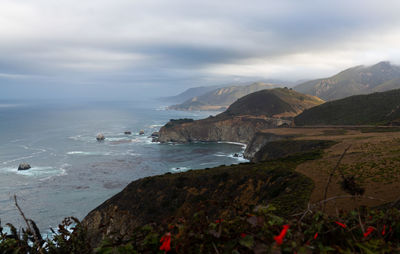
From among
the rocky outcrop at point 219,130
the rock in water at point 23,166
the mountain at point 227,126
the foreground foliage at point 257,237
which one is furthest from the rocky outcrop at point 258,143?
the foreground foliage at point 257,237

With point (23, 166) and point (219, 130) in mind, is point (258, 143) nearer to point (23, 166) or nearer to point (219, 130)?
point (219, 130)

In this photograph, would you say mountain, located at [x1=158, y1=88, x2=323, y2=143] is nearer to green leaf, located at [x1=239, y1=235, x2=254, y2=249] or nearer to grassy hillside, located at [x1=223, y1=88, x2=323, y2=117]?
grassy hillside, located at [x1=223, y1=88, x2=323, y2=117]

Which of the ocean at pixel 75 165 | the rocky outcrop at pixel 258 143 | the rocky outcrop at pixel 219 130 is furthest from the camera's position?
the rocky outcrop at pixel 219 130

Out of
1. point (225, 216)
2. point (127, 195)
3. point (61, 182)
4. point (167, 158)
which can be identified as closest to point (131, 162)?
point (167, 158)

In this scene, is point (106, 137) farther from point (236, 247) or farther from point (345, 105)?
point (236, 247)

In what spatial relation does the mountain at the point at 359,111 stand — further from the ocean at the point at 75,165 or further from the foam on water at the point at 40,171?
the foam on water at the point at 40,171

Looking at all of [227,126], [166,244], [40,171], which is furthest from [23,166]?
[227,126]
